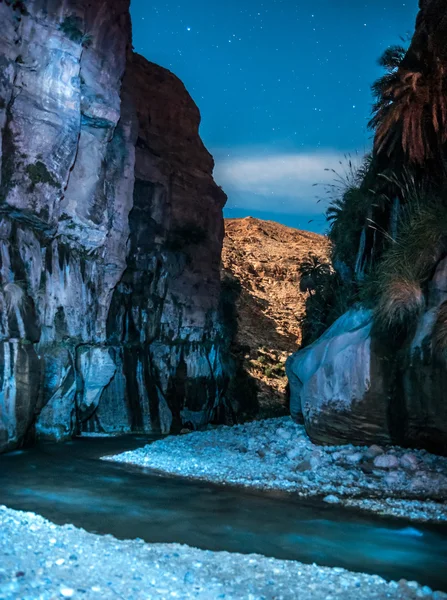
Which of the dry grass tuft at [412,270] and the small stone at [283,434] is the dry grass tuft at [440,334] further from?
the small stone at [283,434]

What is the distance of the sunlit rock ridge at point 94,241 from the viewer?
16016 millimetres

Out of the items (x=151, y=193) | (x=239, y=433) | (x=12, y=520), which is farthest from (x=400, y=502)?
(x=151, y=193)

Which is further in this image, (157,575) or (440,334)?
(440,334)

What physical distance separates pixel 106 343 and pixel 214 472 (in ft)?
42.9

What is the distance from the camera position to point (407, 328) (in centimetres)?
1148

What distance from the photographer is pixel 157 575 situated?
493cm

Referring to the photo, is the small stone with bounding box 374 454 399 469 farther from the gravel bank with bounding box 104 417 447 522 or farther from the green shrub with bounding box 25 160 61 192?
the green shrub with bounding box 25 160 61 192

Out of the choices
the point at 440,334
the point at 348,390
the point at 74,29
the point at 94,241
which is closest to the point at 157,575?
the point at 440,334

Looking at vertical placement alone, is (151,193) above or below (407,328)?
above

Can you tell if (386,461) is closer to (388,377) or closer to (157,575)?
(388,377)

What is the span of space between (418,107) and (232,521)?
11852mm

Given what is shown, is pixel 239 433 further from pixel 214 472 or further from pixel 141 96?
pixel 141 96

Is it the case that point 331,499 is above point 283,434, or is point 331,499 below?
below

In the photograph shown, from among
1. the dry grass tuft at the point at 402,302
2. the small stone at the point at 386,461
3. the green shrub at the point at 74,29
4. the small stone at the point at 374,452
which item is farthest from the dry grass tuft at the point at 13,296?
the small stone at the point at 386,461
